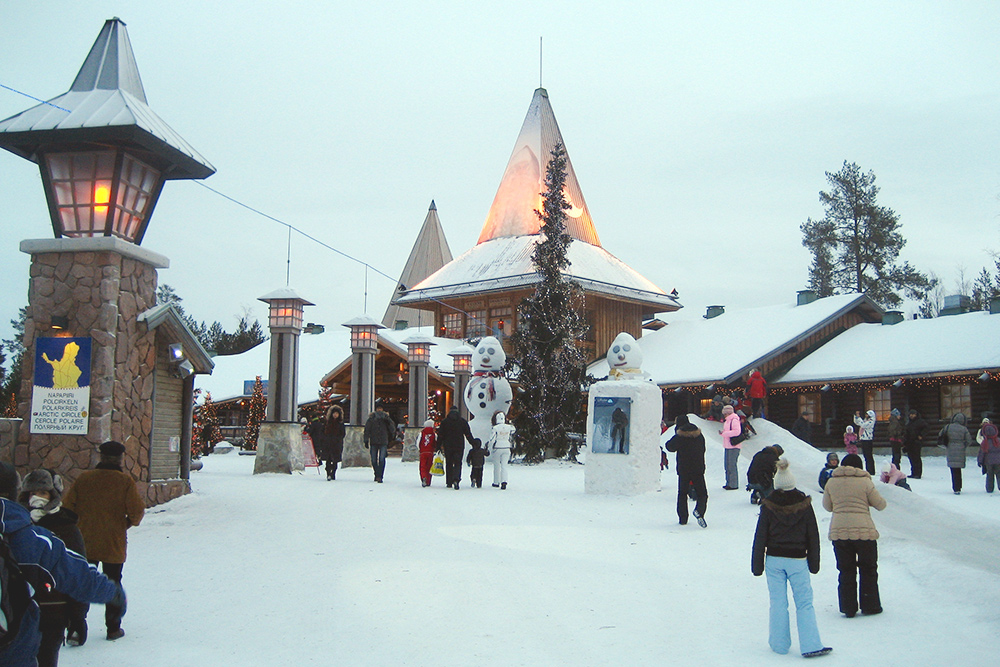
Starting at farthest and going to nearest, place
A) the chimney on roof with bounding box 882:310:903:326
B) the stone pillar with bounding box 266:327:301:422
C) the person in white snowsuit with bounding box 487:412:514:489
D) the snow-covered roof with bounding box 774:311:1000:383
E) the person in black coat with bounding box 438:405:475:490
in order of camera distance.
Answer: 1. the chimney on roof with bounding box 882:310:903:326
2. the snow-covered roof with bounding box 774:311:1000:383
3. the stone pillar with bounding box 266:327:301:422
4. the person in white snowsuit with bounding box 487:412:514:489
5. the person in black coat with bounding box 438:405:475:490

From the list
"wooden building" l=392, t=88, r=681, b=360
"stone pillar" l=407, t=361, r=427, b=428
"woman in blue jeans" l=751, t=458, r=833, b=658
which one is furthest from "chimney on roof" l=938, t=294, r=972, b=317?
"woman in blue jeans" l=751, t=458, r=833, b=658

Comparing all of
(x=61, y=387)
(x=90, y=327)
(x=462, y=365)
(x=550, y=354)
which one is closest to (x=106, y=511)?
(x=61, y=387)

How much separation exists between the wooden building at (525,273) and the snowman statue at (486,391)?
11608 millimetres

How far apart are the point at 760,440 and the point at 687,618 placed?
12633 mm

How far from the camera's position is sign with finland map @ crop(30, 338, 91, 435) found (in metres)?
10.6

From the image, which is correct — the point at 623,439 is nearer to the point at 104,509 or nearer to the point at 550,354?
the point at 104,509

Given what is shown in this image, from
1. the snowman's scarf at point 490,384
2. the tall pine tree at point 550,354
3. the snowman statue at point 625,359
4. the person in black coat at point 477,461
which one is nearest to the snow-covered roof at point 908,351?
the tall pine tree at point 550,354

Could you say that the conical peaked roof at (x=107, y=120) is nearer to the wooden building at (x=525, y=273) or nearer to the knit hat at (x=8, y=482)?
the knit hat at (x=8, y=482)

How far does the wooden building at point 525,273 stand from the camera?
32594 millimetres

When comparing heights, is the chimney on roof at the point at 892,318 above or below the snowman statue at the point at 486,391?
above

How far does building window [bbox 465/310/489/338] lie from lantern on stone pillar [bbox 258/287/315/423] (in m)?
14.3

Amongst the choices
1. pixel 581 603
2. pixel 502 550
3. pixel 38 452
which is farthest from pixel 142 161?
pixel 581 603

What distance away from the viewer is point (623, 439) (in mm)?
14406

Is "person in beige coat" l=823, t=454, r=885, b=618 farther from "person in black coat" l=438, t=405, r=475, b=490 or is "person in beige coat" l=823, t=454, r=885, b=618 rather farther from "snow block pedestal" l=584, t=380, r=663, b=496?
"person in black coat" l=438, t=405, r=475, b=490
